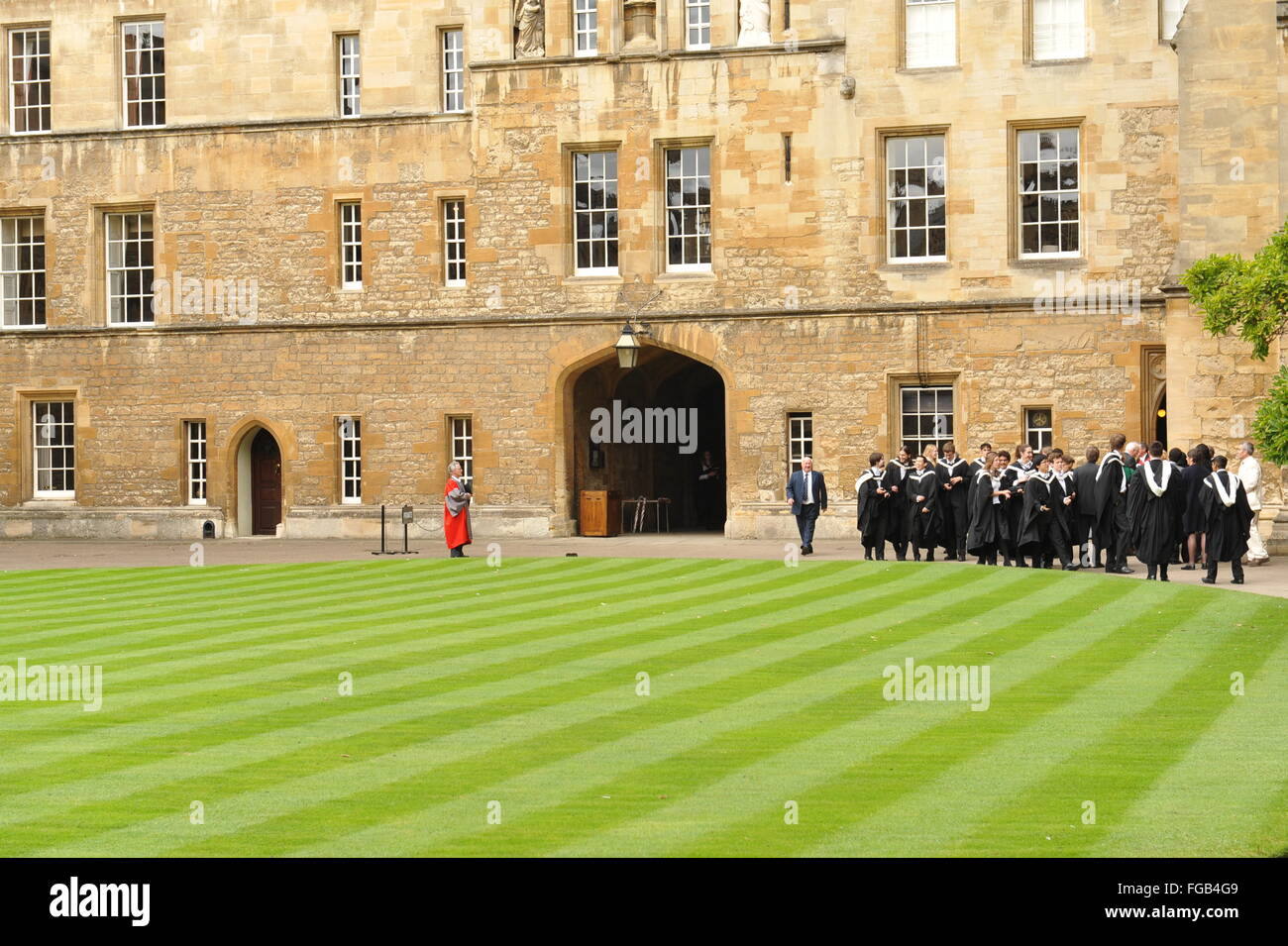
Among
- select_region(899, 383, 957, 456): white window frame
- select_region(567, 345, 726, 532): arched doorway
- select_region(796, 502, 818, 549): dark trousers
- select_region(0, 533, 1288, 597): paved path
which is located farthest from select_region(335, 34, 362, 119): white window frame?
select_region(796, 502, 818, 549): dark trousers

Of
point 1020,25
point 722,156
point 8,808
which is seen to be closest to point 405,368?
point 722,156

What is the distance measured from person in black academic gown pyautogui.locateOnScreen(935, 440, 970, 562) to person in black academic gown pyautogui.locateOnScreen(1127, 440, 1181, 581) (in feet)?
14.0

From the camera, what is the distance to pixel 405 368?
36.4 m

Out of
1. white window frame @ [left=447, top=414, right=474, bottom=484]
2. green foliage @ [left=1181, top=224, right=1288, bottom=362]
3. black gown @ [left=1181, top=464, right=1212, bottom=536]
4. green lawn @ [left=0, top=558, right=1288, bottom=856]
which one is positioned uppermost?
green foliage @ [left=1181, top=224, right=1288, bottom=362]

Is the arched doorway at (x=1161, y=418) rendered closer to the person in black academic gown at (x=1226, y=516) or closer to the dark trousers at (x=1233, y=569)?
the person in black academic gown at (x=1226, y=516)

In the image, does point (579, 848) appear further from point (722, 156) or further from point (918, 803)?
point (722, 156)

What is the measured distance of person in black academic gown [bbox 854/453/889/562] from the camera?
28344mm

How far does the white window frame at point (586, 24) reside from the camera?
3578cm

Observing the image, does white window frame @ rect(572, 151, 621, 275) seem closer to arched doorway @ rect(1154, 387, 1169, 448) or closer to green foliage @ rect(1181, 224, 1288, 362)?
arched doorway @ rect(1154, 387, 1169, 448)

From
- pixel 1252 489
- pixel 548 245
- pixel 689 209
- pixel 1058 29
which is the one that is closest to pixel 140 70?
pixel 548 245

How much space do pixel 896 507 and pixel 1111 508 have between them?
12.7ft

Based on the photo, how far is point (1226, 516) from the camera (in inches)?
926

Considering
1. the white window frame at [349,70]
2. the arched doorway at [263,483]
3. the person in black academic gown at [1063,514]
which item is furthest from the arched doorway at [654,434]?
the person in black academic gown at [1063,514]
